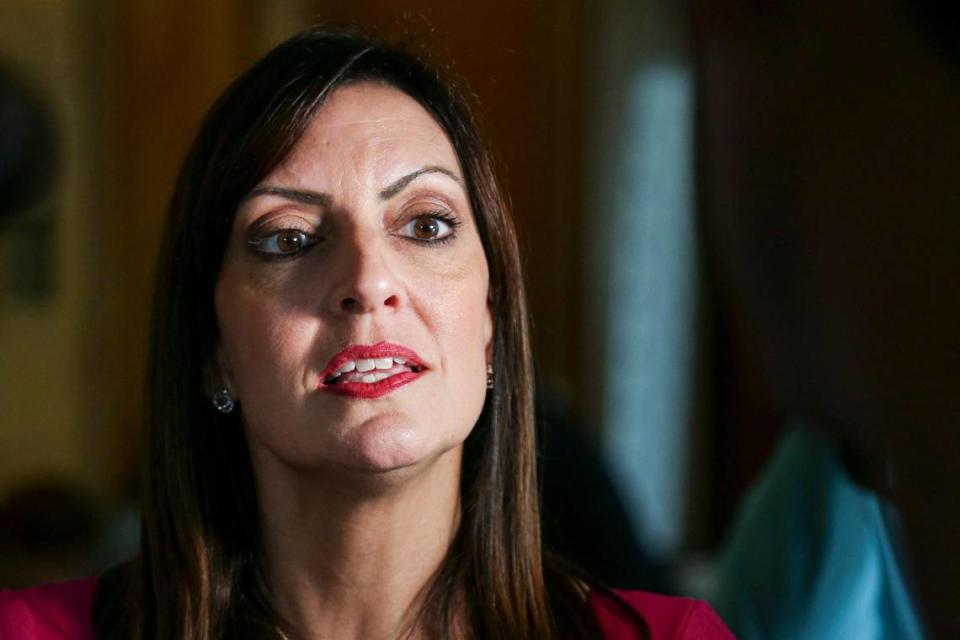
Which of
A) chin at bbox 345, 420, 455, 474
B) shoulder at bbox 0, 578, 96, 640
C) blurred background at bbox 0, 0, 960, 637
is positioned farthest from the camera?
Result: blurred background at bbox 0, 0, 960, 637

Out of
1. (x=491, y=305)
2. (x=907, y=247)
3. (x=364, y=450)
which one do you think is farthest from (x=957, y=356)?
(x=364, y=450)

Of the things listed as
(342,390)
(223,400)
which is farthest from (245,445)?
(342,390)

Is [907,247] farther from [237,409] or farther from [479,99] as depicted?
[237,409]

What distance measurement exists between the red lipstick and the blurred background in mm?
310

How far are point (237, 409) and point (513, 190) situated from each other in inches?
12.1

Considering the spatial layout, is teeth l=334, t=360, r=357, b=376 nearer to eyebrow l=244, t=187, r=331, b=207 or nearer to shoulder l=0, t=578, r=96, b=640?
eyebrow l=244, t=187, r=331, b=207

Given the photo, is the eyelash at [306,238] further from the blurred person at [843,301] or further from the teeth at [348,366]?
the blurred person at [843,301]

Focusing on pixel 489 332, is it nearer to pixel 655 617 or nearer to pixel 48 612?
pixel 655 617

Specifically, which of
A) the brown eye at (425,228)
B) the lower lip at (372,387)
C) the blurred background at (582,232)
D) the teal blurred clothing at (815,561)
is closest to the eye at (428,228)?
the brown eye at (425,228)

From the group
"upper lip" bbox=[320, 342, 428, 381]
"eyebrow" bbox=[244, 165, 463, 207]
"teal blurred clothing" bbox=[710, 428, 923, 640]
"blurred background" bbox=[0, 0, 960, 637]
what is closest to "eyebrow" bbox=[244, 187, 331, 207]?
"eyebrow" bbox=[244, 165, 463, 207]

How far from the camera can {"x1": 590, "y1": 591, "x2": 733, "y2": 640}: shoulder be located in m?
0.85

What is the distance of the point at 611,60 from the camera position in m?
1.04

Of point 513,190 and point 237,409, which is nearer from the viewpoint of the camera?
point 237,409

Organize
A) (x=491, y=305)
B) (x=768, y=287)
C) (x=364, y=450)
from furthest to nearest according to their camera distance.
Answer: (x=768, y=287) < (x=491, y=305) < (x=364, y=450)
